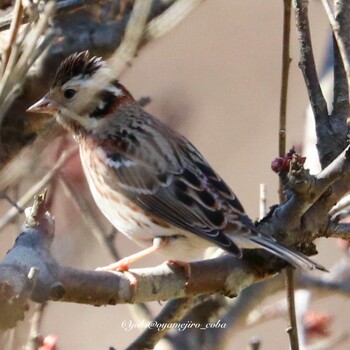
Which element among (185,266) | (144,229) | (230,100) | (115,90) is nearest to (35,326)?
(185,266)

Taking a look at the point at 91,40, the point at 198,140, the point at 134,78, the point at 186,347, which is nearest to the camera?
the point at 186,347

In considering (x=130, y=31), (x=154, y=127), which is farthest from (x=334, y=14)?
(x=154, y=127)

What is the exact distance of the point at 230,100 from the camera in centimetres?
483

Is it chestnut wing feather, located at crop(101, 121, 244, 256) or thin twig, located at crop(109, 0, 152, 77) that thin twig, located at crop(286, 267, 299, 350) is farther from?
thin twig, located at crop(109, 0, 152, 77)

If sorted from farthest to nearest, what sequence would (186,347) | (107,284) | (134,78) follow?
(134,78) < (186,347) < (107,284)

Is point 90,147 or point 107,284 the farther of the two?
point 90,147

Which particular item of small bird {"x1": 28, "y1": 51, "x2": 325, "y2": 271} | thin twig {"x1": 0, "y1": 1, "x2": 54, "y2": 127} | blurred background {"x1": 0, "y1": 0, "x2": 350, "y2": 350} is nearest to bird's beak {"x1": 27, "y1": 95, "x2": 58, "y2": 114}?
small bird {"x1": 28, "y1": 51, "x2": 325, "y2": 271}

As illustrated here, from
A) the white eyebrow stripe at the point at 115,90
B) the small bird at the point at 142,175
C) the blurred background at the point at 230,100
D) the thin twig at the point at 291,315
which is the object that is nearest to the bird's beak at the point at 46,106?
the small bird at the point at 142,175

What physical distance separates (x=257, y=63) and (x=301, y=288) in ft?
6.10

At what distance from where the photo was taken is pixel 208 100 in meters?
4.72

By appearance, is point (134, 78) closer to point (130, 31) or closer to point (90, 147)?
point (90, 147)

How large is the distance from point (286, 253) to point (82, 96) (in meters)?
1.05

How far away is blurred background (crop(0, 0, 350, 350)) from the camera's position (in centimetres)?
404

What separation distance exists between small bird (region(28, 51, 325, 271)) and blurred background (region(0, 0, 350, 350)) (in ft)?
0.53
